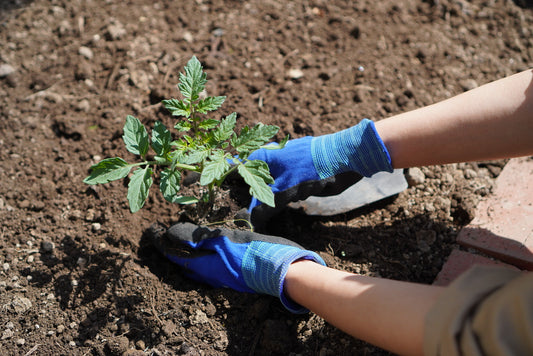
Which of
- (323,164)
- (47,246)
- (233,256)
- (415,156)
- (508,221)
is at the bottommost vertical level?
(47,246)

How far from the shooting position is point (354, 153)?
1.82m

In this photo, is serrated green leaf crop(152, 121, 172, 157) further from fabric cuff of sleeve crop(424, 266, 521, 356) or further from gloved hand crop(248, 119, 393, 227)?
fabric cuff of sleeve crop(424, 266, 521, 356)

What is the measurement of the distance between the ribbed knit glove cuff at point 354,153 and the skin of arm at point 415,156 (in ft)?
0.18

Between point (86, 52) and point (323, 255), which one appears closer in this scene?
point (323, 255)

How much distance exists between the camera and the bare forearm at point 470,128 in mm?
1610

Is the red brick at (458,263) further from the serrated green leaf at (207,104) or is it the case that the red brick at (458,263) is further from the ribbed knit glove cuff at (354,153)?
the serrated green leaf at (207,104)

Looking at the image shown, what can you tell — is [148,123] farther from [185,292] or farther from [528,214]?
[528,214]

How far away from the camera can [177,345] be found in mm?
1684

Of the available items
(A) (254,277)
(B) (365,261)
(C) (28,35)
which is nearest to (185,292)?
(A) (254,277)

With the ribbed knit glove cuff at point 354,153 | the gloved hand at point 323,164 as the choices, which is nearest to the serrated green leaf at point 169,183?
the gloved hand at point 323,164

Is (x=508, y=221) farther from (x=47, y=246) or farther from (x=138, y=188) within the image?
(x=47, y=246)

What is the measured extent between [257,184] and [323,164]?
0.49 m

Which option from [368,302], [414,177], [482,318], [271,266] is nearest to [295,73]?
[414,177]

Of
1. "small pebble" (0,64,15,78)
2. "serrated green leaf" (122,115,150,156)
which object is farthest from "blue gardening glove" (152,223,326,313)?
"small pebble" (0,64,15,78)
